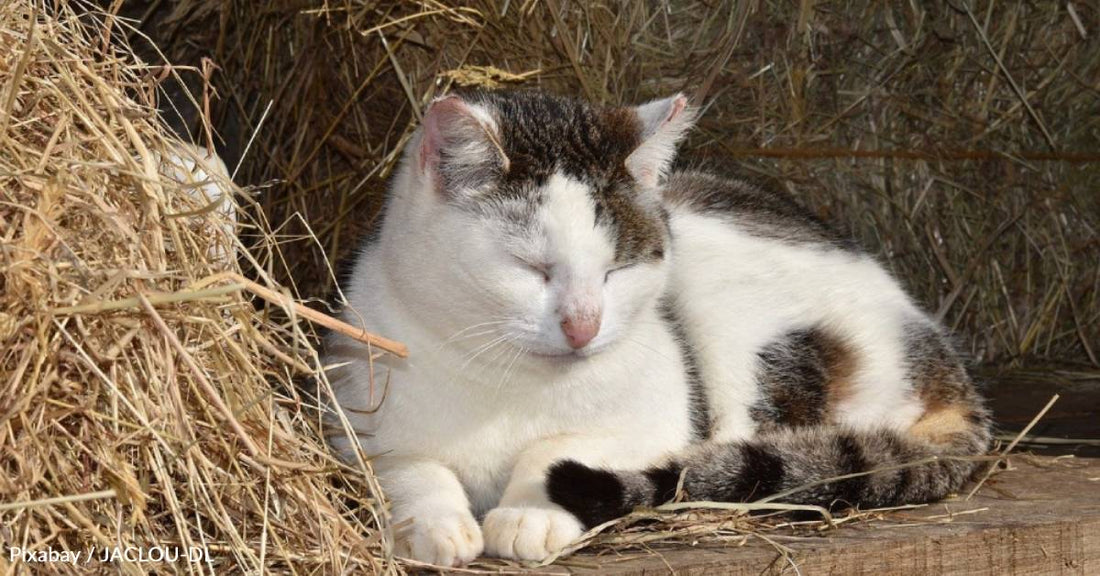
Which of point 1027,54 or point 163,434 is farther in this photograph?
point 1027,54

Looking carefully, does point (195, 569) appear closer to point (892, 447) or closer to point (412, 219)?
point (412, 219)

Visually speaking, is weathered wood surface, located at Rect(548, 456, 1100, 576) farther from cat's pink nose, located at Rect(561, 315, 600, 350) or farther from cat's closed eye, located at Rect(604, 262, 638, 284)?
cat's closed eye, located at Rect(604, 262, 638, 284)

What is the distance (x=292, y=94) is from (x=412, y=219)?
1427mm

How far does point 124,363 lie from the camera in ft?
6.03

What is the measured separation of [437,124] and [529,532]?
2.58 feet

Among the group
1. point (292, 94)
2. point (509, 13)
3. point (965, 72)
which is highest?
point (965, 72)

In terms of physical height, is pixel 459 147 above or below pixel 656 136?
below

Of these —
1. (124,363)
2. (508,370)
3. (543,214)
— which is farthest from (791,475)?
(124,363)

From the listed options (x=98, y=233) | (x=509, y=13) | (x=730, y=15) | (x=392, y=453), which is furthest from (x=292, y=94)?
(x=98, y=233)

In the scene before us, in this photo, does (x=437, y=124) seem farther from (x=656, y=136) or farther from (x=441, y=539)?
(x=441, y=539)

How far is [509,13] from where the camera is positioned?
11.6 ft

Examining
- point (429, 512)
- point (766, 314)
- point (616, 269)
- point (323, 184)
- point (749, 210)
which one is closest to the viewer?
point (429, 512)

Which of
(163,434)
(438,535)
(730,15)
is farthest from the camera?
(730,15)

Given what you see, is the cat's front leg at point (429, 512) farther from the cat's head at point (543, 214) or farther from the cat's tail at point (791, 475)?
the cat's head at point (543, 214)
